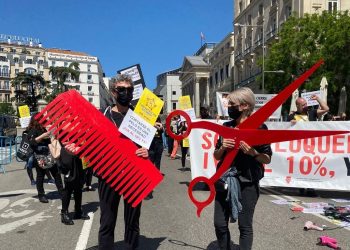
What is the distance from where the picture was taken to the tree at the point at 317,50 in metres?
31.2

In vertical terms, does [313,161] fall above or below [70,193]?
above

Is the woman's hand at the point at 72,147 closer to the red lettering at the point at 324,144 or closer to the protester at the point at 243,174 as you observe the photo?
the protester at the point at 243,174

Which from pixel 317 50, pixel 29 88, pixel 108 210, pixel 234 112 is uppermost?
pixel 317 50

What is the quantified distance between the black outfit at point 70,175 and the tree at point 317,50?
2696cm

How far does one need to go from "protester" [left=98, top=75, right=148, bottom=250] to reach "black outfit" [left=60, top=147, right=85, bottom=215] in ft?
8.44

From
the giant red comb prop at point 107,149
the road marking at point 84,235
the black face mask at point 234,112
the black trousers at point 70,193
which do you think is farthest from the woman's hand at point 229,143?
the black trousers at point 70,193

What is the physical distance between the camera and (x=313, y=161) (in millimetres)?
8414

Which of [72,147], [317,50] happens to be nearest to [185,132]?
[72,147]

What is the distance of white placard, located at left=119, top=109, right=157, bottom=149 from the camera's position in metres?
3.66

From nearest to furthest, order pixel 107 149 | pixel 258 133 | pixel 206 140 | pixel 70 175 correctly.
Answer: pixel 258 133
pixel 107 149
pixel 70 175
pixel 206 140

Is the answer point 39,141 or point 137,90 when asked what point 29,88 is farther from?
point 137,90

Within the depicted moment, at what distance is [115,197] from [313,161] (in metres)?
5.66

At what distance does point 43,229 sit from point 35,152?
2.34m

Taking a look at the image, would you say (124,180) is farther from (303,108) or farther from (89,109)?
(303,108)
